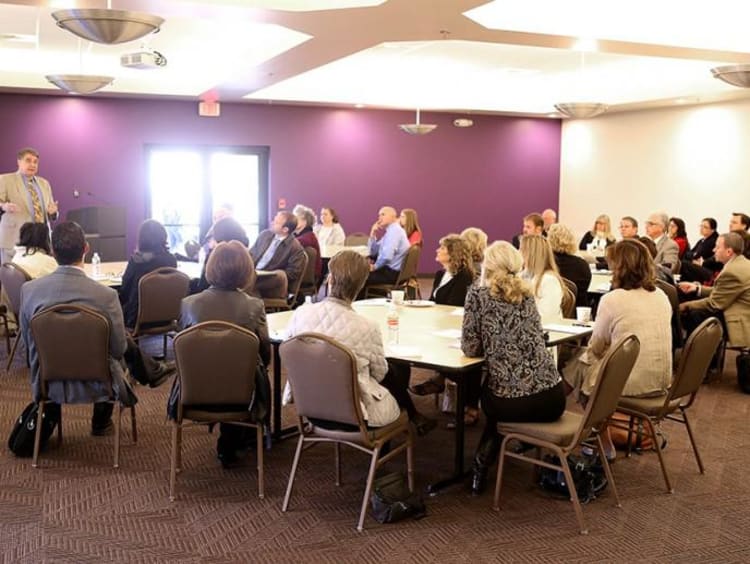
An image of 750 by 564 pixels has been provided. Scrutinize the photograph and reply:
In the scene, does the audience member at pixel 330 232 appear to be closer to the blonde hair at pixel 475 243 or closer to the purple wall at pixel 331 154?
the purple wall at pixel 331 154

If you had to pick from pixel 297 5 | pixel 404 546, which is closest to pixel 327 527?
pixel 404 546

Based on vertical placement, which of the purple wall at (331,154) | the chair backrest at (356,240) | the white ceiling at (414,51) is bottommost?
the chair backrest at (356,240)

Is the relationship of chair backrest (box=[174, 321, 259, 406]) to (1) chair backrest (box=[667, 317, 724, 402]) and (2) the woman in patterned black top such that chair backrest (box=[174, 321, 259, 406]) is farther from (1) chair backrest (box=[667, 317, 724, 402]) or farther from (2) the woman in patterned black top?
(1) chair backrest (box=[667, 317, 724, 402])

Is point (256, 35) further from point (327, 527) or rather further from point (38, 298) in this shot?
point (327, 527)

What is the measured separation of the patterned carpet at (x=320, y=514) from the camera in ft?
12.4

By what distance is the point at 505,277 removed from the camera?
4133 millimetres

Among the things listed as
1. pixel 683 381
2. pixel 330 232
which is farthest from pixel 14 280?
pixel 330 232

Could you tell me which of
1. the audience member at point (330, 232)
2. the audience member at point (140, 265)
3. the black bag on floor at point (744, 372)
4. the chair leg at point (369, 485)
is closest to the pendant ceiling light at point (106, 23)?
the audience member at point (140, 265)

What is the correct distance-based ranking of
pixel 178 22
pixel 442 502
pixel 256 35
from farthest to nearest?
pixel 256 35, pixel 178 22, pixel 442 502

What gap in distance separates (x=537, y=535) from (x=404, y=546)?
650 millimetres

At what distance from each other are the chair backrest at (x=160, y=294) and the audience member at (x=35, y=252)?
93 cm

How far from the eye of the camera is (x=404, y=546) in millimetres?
3842

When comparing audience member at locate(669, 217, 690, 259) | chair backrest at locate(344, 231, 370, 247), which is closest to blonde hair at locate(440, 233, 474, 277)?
audience member at locate(669, 217, 690, 259)

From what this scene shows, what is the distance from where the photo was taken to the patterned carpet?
3.79 m
